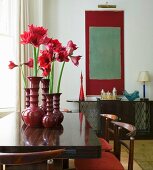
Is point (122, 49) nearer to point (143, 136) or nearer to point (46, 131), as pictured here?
point (143, 136)

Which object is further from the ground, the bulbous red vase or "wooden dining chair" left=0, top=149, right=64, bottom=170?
the bulbous red vase

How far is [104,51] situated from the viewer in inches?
219

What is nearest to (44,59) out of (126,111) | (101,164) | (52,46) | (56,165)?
(52,46)

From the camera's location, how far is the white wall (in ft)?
18.1

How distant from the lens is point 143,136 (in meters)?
5.18

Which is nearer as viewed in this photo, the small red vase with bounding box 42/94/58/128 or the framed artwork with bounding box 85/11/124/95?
the small red vase with bounding box 42/94/58/128

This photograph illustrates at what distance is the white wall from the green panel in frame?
17 centimetres

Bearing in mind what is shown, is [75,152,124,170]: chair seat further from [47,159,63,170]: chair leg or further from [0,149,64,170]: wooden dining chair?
[0,149,64,170]: wooden dining chair

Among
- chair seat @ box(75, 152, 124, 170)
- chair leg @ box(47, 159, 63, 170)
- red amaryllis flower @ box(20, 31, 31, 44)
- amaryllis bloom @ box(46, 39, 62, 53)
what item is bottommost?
chair seat @ box(75, 152, 124, 170)

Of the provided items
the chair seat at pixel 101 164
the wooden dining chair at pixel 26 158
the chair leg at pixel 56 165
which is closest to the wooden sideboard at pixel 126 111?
the chair seat at pixel 101 164

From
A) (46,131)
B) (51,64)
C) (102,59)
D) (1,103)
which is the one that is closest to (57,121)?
(46,131)

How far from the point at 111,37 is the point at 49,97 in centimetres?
386

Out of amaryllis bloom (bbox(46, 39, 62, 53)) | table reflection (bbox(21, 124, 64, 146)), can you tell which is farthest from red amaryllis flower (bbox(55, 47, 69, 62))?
table reflection (bbox(21, 124, 64, 146))

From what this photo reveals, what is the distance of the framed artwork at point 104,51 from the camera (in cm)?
554
